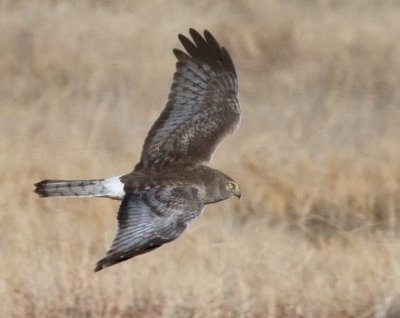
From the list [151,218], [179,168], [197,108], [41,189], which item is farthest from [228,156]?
[151,218]

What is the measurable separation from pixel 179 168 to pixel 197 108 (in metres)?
0.53

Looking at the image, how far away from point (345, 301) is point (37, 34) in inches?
228

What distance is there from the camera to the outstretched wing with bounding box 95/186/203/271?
6.27 m

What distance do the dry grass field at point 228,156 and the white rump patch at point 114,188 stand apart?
47 cm

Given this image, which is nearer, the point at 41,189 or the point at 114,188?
the point at 114,188

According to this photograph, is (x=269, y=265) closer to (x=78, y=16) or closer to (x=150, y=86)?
(x=150, y=86)

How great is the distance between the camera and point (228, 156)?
9.70 metres

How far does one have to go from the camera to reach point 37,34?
12.5 meters

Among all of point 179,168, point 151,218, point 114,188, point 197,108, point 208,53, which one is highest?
point 208,53

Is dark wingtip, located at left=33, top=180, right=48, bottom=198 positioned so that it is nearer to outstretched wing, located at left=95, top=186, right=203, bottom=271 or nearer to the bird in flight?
the bird in flight

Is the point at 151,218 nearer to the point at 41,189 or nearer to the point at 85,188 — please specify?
the point at 85,188

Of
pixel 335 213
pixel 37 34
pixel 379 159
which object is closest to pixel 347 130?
pixel 379 159

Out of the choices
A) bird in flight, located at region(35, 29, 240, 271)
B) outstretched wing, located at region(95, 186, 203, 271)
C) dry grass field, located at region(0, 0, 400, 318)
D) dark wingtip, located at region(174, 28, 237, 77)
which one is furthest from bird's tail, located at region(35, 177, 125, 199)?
dark wingtip, located at region(174, 28, 237, 77)

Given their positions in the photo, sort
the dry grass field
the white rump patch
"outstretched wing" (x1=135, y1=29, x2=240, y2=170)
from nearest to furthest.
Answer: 1. the white rump patch
2. the dry grass field
3. "outstretched wing" (x1=135, y1=29, x2=240, y2=170)
